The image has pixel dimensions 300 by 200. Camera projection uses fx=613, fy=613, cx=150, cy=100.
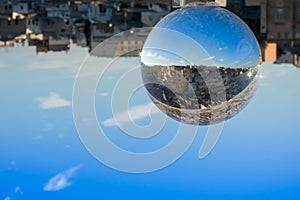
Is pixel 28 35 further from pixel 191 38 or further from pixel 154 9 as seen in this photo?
pixel 191 38

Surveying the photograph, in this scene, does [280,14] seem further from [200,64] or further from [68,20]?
[200,64]

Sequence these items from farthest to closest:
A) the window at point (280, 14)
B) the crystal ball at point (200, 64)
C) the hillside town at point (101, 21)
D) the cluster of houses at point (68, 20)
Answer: the cluster of houses at point (68, 20), the window at point (280, 14), the hillside town at point (101, 21), the crystal ball at point (200, 64)

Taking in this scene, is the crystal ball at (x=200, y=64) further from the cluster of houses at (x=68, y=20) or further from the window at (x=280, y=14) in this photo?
the window at (x=280, y=14)

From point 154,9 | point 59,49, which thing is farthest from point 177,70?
point 154,9

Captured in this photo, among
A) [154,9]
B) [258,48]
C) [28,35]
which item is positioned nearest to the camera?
[258,48]

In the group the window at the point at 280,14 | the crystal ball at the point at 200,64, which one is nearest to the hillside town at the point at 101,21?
the window at the point at 280,14

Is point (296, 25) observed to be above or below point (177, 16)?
below
